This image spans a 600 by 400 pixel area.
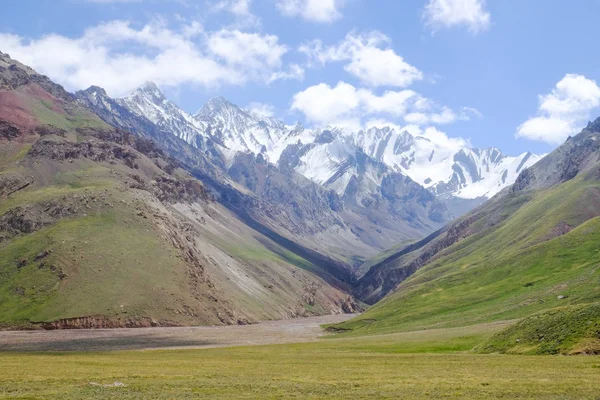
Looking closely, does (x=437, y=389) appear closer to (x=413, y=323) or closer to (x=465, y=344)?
(x=465, y=344)

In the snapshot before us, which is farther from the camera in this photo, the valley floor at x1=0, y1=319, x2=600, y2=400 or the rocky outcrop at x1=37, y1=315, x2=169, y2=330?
the rocky outcrop at x1=37, y1=315, x2=169, y2=330

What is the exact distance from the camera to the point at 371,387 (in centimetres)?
4356

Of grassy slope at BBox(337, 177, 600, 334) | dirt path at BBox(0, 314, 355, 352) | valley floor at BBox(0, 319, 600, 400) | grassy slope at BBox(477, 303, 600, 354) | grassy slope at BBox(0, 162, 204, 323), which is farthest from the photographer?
grassy slope at BBox(0, 162, 204, 323)

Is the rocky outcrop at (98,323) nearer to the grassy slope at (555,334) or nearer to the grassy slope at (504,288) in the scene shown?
the grassy slope at (504,288)

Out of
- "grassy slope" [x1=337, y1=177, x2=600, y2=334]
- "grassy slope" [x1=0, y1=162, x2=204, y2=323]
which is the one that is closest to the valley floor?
"grassy slope" [x1=337, y1=177, x2=600, y2=334]

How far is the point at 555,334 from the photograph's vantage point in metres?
69.9

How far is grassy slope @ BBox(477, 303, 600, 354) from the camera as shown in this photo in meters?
64.6

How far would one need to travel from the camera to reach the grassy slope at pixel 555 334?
64625mm

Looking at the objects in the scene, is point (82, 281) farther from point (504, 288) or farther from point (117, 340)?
point (504, 288)

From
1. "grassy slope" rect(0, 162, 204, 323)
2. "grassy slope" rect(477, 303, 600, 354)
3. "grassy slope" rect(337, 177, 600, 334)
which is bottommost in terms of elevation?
"grassy slope" rect(337, 177, 600, 334)

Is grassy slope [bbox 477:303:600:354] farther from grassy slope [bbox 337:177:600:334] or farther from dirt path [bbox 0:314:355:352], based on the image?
dirt path [bbox 0:314:355:352]

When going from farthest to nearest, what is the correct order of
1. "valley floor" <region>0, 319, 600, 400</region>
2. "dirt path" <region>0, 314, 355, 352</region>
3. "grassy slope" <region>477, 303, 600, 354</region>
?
"dirt path" <region>0, 314, 355, 352</region> < "grassy slope" <region>477, 303, 600, 354</region> < "valley floor" <region>0, 319, 600, 400</region>

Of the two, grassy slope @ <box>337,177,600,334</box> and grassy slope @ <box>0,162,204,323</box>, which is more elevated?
grassy slope @ <box>0,162,204,323</box>

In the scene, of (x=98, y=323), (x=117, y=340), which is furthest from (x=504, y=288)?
(x=98, y=323)
